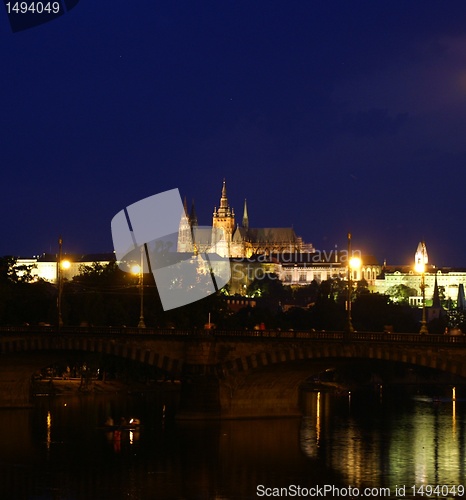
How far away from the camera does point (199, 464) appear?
67.3 m

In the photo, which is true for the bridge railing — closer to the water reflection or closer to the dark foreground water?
the dark foreground water

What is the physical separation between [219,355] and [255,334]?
2564mm

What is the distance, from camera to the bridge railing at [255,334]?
72500mm

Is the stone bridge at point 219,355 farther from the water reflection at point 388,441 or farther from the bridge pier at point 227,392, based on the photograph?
the water reflection at point 388,441

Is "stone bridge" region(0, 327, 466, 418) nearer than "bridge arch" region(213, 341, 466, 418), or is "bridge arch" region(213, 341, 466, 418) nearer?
"bridge arch" region(213, 341, 466, 418)

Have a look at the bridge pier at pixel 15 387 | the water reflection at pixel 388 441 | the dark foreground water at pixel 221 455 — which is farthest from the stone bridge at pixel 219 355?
the water reflection at pixel 388 441

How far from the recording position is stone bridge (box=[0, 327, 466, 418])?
7812 centimetres

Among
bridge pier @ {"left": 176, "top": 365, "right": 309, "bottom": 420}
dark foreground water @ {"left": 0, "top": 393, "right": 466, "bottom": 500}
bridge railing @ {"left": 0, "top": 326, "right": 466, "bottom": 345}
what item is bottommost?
dark foreground water @ {"left": 0, "top": 393, "right": 466, "bottom": 500}

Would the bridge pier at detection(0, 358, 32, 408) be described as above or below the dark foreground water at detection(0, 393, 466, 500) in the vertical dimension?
above

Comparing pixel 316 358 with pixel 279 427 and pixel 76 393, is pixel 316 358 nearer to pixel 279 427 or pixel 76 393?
pixel 279 427

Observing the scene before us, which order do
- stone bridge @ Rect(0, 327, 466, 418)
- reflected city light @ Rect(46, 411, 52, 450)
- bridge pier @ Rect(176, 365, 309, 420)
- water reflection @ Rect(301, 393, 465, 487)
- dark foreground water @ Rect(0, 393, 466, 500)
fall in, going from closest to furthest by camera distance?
dark foreground water @ Rect(0, 393, 466, 500)
water reflection @ Rect(301, 393, 465, 487)
reflected city light @ Rect(46, 411, 52, 450)
stone bridge @ Rect(0, 327, 466, 418)
bridge pier @ Rect(176, 365, 309, 420)

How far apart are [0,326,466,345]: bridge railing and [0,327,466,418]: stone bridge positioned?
55 mm

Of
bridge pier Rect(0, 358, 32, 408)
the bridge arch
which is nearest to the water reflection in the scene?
the bridge arch

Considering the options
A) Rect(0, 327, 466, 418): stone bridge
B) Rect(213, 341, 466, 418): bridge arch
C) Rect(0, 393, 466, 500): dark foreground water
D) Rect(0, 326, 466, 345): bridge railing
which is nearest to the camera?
Rect(0, 393, 466, 500): dark foreground water
